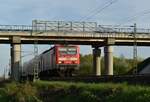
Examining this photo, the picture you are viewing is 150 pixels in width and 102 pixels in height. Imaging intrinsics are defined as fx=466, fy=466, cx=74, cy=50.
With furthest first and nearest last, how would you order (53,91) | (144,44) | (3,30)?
(144,44)
(3,30)
(53,91)

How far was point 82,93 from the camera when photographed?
1033 inches

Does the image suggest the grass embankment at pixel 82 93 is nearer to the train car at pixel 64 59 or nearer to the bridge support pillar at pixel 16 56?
the train car at pixel 64 59

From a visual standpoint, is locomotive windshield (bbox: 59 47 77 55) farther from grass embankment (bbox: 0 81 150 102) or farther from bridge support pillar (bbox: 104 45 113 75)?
bridge support pillar (bbox: 104 45 113 75)

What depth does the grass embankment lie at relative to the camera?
803 inches

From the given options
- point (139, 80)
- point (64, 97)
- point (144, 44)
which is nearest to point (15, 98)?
point (64, 97)

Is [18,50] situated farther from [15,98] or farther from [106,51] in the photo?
[15,98]

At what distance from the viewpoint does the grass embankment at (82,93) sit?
20391 mm

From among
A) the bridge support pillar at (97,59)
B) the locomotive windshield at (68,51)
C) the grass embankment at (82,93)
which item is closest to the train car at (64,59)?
the locomotive windshield at (68,51)

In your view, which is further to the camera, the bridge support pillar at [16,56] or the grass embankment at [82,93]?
the bridge support pillar at [16,56]

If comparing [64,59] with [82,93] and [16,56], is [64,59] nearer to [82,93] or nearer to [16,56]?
[16,56]

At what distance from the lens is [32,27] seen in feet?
251

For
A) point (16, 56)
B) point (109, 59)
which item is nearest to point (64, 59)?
point (16, 56)

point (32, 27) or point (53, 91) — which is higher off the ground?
point (32, 27)

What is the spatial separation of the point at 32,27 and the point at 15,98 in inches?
1681
